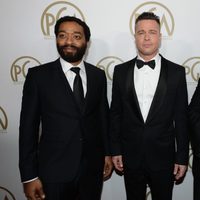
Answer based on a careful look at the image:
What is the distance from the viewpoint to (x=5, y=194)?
2111 mm

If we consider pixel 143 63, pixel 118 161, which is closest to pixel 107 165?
pixel 118 161

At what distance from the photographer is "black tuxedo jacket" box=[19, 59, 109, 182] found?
144 centimetres

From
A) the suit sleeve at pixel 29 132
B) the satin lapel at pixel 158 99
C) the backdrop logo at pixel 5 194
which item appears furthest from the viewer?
the backdrop logo at pixel 5 194

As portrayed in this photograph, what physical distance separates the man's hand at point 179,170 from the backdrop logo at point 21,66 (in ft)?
4.25

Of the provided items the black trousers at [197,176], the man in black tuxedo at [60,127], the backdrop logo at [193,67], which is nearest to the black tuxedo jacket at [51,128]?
the man in black tuxedo at [60,127]

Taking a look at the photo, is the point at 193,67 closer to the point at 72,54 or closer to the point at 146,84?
the point at 146,84

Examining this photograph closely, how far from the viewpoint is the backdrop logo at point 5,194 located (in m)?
2.10

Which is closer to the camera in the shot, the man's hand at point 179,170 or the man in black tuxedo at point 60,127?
the man in black tuxedo at point 60,127

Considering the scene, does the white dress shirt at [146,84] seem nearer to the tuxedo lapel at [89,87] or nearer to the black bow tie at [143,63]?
the black bow tie at [143,63]

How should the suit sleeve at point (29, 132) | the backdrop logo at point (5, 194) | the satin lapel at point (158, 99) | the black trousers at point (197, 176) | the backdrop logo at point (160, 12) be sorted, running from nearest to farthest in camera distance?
the suit sleeve at point (29, 132) → the satin lapel at point (158, 99) → the black trousers at point (197, 176) → the backdrop logo at point (160, 12) → the backdrop logo at point (5, 194)

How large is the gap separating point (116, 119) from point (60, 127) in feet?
1.38

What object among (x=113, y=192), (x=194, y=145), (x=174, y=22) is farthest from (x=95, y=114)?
(x=174, y=22)

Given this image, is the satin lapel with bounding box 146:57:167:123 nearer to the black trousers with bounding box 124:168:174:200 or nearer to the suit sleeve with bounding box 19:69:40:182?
the black trousers with bounding box 124:168:174:200

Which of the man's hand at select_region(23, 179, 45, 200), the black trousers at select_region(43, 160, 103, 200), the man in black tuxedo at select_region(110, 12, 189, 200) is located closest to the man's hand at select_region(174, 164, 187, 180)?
the man in black tuxedo at select_region(110, 12, 189, 200)
